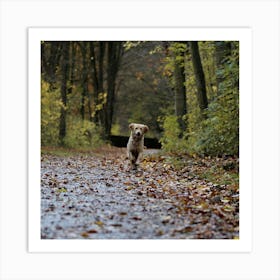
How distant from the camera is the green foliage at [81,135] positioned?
13939 millimetres

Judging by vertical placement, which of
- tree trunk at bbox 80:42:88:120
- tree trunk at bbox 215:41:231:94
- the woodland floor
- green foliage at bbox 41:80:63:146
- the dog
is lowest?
the woodland floor

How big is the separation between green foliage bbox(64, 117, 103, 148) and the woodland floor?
187 inches

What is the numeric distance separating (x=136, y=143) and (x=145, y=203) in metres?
2.92

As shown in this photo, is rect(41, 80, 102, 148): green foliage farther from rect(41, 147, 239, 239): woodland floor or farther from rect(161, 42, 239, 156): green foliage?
rect(161, 42, 239, 156): green foliage

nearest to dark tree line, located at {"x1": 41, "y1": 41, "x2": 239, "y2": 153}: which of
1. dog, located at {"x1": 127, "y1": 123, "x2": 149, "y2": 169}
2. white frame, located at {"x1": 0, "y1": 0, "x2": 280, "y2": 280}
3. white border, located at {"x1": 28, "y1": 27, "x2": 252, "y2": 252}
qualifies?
white border, located at {"x1": 28, "y1": 27, "x2": 252, "y2": 252}

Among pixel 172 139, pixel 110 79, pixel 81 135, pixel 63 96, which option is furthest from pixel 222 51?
pixel 110 79

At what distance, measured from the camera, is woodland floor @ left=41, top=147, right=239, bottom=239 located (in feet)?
20.0

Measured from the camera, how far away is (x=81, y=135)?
50.1ft
